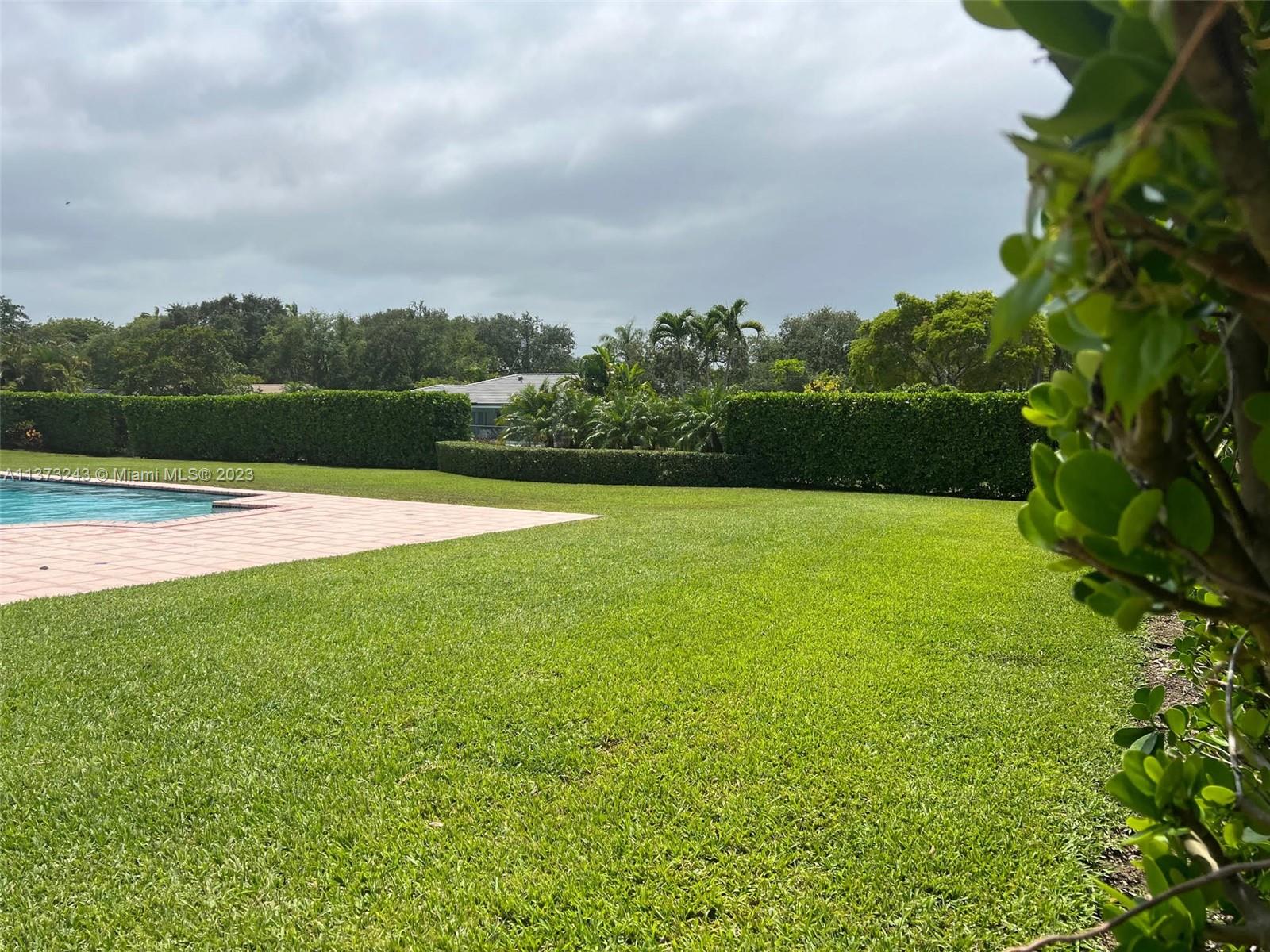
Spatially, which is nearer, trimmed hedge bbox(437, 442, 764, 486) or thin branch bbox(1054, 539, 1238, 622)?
thin branch bbox(1054, 539, 1238, 622)

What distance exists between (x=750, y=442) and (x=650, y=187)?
5.90 meters

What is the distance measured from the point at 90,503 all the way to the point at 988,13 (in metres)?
19.9

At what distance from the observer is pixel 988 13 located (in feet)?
1.96

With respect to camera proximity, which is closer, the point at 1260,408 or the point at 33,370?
the point at 1260,408

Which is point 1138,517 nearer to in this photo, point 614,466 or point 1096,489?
point 1096,489

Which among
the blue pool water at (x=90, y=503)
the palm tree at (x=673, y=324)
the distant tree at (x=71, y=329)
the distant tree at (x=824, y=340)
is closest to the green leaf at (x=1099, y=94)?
the blue pool water at (x=90, y=503)

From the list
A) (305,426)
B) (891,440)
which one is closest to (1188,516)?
(891,440)

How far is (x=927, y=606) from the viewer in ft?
18.4

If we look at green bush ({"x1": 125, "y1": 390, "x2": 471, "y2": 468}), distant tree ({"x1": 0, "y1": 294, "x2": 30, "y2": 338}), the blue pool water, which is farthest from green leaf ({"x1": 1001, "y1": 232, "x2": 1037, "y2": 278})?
distant tree ({"x1": 0, "y1": 294, "x2": 30, "y2": 338})

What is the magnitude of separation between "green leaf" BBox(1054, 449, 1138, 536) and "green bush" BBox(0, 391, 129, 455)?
31727 mm

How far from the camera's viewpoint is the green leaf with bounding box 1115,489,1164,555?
1.71 ft

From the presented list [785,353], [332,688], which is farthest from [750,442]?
[785,353]

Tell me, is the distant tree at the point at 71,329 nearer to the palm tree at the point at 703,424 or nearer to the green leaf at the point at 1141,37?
the palm tree at the point at 703,424

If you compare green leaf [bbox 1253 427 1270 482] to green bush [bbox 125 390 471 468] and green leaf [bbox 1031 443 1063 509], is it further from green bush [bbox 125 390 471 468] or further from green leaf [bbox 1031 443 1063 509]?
green bush [bbox 125 390 471 468]
